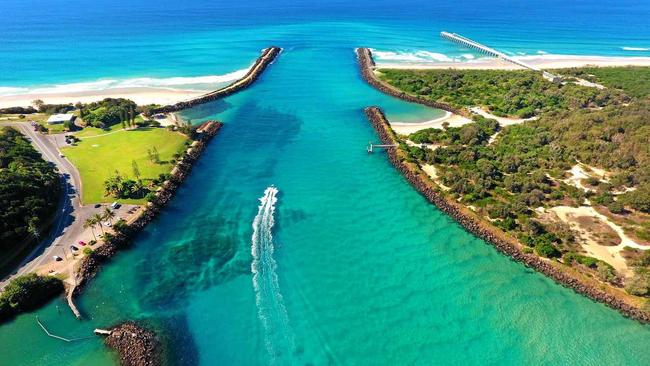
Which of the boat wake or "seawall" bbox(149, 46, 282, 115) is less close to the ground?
"seawall" bbox(149, 46, 282, 115)

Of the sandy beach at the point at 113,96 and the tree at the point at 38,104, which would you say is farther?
the sandy beach at the point at 113,96

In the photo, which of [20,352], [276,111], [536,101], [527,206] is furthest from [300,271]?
[536,101]

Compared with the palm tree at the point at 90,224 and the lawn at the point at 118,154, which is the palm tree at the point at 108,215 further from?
the lawn at the point at 118,154

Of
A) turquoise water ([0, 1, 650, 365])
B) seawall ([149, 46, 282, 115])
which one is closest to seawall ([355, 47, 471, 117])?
turquoise water ([0, 1, 650, 365])

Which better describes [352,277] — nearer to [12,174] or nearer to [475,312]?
[475,312]

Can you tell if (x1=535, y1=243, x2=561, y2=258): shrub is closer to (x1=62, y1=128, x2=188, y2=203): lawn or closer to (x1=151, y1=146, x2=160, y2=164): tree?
(x1=62, y1=128, x2=188, y2=203): lawn

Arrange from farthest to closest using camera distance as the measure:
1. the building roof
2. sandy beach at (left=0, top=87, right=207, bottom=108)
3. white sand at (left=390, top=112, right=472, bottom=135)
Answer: sandy beach at (left=0, top=87, right=207, bottom=108) → white sand at (left=390, top=112, right=472, bottom=135) → the building roof

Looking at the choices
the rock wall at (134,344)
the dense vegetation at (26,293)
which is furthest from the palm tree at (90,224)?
the rock wall at (134,344)
